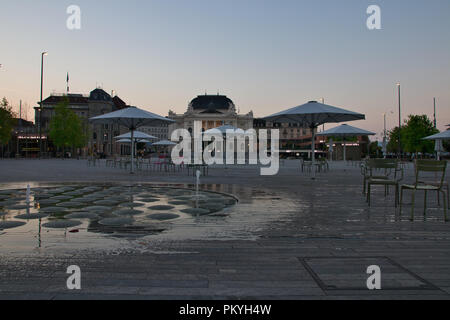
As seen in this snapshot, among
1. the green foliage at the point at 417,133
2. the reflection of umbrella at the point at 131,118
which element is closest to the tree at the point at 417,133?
the green foliage at the point at 417,133

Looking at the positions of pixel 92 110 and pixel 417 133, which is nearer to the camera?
pixel 417 133

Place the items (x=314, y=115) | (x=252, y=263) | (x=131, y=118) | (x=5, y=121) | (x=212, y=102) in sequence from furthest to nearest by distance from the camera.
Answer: (x=212, y=102) → (x=5, y=121) → (x=131, y=118) → (x=314, y=115) → (x=252, y=263)

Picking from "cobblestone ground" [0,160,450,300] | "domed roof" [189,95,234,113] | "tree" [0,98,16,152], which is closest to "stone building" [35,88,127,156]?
"tree" [0,98,16,152]

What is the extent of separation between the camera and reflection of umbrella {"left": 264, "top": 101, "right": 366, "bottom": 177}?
1424cm

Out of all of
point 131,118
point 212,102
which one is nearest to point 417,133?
point 131,118

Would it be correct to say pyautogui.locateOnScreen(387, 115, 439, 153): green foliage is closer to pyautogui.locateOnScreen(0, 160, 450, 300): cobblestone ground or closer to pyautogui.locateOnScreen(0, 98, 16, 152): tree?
pyautogui.locateOnScreen(0, 160, 450, 300): cobblestone ground

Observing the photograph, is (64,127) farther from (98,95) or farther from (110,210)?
(110,210)

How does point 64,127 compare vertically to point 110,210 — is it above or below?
above

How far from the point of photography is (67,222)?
17.0 feet

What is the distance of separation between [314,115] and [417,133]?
47523 mm

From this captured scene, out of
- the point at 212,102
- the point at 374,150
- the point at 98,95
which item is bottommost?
the point at 374,150

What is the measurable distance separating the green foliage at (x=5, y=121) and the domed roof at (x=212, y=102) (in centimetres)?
7423

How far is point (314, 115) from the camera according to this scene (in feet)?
49.7
